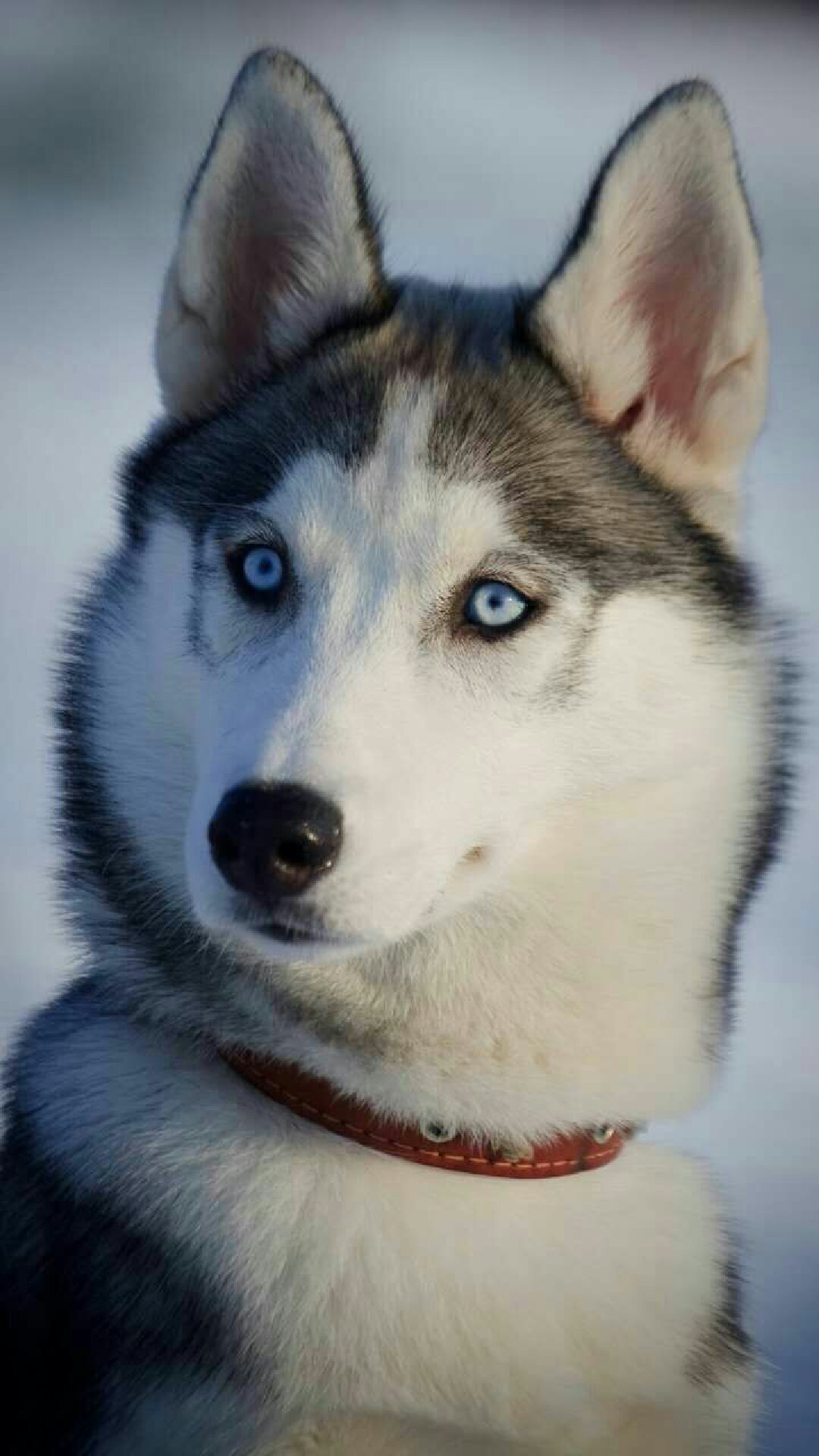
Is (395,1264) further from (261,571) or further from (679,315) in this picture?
(679,315)

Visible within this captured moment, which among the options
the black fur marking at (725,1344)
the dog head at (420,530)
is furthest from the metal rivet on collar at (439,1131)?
the black fur marking at (725,1344)

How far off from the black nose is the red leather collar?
0.28 m

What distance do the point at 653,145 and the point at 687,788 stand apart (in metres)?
0.60

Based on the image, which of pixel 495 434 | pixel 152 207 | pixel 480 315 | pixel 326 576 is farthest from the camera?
pixel 152 207

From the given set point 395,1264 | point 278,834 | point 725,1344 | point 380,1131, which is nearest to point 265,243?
point 278,834

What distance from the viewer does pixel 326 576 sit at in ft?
4.04

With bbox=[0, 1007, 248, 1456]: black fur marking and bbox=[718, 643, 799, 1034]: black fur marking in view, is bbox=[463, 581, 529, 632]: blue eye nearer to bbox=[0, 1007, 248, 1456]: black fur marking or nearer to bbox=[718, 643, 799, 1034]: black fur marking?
bbox=[718, 643, 799, 1034]: black fur marking

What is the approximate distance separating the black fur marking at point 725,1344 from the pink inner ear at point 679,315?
85cm

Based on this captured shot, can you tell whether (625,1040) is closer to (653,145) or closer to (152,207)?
(653,145)

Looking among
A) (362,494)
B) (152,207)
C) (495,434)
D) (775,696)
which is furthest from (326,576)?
(152,207)

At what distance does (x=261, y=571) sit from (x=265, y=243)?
387 millimetres

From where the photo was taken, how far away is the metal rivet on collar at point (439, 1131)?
1.27 m

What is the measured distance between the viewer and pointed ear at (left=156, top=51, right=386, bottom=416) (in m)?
1.36

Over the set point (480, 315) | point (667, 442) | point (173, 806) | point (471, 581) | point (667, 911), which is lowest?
point (667, 911)
